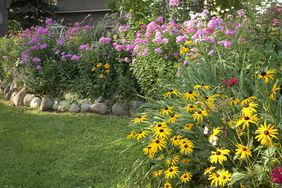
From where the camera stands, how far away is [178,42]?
645 centimetres

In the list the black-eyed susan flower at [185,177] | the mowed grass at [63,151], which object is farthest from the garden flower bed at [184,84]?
the mowed grass at [63,151]

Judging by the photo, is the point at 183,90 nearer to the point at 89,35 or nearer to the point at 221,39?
the point at 221,39

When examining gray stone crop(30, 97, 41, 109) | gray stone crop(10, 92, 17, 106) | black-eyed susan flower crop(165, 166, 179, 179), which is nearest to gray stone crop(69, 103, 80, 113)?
gray stone crop(30, 97, 41, 109)

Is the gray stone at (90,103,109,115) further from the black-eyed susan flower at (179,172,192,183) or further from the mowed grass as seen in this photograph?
the black-eyed susan flower at (179,172,192,183)

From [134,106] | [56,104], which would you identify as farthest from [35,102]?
[134,106]

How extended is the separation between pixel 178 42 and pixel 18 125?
9.74ft

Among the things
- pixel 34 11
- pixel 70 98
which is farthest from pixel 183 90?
pixel 34 11

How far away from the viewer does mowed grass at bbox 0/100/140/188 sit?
447 centimetres

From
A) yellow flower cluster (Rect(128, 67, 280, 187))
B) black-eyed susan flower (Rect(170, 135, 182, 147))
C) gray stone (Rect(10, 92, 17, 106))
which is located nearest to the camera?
yellow flower cluster (Rect(128, 67, 280, 187))

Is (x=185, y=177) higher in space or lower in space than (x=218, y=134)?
lower

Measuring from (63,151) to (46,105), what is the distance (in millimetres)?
2710

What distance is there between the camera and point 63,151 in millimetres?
5414

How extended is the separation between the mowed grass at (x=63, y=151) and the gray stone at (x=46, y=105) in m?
0.26

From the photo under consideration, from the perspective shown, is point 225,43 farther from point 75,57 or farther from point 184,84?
point 75,57
